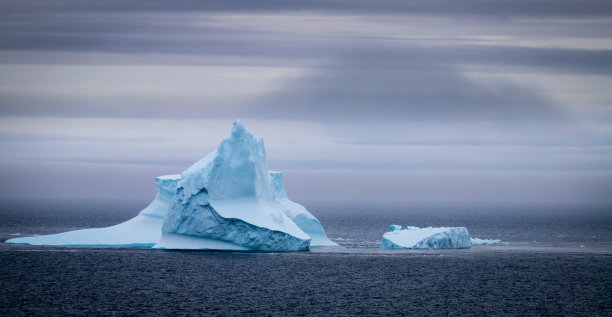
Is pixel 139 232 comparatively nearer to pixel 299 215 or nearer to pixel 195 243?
pixel 195 243

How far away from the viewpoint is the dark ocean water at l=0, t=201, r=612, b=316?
2441 centimetres

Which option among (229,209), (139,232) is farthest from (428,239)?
(139,232)

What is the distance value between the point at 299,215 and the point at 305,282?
44.7ft

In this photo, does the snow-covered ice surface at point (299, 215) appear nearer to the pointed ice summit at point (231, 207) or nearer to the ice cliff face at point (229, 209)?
the pointed ice summit at point (231, 207)

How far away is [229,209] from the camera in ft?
123

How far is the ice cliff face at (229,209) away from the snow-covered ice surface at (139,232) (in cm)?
422

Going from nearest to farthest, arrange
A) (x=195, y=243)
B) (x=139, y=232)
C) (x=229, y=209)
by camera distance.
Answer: (x=229, y=209) → (x=195, y=243) → (x=139, y=232)

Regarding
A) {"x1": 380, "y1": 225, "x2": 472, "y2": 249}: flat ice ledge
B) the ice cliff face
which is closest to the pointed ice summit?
the ice cliff face

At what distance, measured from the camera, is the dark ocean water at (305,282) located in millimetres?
24406

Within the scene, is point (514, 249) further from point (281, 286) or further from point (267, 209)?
point (281, 286)

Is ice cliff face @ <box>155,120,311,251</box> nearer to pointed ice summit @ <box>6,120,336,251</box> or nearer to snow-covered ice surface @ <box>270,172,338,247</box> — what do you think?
pointed ice summit @ <box>6,120,336,251</box>

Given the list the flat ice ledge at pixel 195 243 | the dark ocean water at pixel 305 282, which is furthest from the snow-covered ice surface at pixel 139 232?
the flat ice ledge at pixel 195 243

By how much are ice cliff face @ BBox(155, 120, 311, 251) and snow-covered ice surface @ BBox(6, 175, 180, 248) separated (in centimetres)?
422

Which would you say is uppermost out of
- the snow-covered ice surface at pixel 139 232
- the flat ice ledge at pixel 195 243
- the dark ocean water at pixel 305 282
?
the snow-covered ice surface at pixel 139 232
